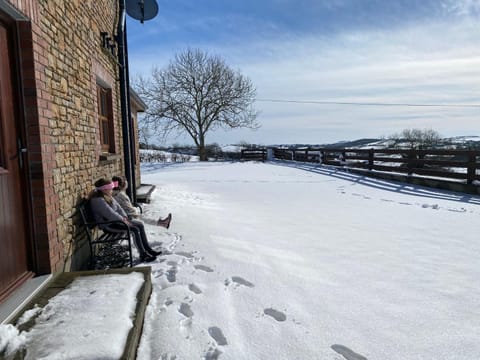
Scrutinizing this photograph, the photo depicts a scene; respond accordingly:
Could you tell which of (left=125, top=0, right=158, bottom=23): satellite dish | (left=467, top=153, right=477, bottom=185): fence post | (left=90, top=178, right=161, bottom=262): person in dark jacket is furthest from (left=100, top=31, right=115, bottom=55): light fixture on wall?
(left=467, top=153, right=477, bottom=185): fence post

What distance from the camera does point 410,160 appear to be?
10641 millimetres

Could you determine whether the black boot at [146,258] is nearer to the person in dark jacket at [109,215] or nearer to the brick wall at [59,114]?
the person in dark jacket at [109,215]

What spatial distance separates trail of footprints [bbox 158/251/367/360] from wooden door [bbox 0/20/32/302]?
1.15 metres

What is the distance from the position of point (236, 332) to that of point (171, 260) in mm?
1522

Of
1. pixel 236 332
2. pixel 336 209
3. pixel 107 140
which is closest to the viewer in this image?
pixel 236 332

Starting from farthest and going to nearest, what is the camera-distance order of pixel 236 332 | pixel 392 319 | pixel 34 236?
pixel 34 236 < pixel 392 319 < pixel 236 332

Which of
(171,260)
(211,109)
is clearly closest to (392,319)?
(171,260)

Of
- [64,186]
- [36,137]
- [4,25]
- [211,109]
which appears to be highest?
[211,109]

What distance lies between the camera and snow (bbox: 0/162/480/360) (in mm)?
2113

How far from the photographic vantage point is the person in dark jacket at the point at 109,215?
11.4 ft

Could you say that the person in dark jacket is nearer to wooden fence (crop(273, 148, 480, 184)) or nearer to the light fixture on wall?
the light fixture on wall

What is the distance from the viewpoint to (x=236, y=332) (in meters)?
2.27

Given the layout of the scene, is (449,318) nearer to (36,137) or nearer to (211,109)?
(36,137)

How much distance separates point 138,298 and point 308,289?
4.86 feet
